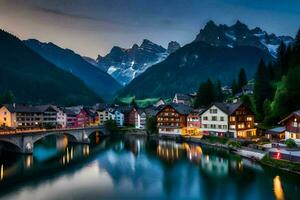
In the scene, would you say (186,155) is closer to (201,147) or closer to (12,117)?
(201,147)

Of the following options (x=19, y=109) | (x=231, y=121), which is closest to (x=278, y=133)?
(x=231, y=121)

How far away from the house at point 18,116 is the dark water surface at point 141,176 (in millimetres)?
35981

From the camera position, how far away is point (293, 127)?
65.8 metres

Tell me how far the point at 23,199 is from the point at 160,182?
19.7 meters

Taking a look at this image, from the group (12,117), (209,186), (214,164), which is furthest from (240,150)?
(12,117)

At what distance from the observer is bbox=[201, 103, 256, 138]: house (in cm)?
9062

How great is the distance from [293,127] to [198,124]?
4150cm

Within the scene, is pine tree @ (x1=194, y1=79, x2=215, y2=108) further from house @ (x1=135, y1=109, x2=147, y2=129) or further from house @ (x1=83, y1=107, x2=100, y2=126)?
house @ (x1=83, y1=107, x2=100, y2=126)

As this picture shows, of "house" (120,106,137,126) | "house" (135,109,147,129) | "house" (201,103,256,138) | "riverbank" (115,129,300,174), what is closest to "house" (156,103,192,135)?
"riverbank" (115,129,300,174)

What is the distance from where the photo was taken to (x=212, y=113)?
9619 centimetres

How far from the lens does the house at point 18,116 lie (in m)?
116

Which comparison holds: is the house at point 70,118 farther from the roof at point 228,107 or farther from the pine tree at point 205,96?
the roof at point 228,107

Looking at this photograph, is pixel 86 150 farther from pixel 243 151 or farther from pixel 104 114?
pixel 104 114

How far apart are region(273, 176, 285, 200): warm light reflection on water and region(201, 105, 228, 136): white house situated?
41021 millimetres
